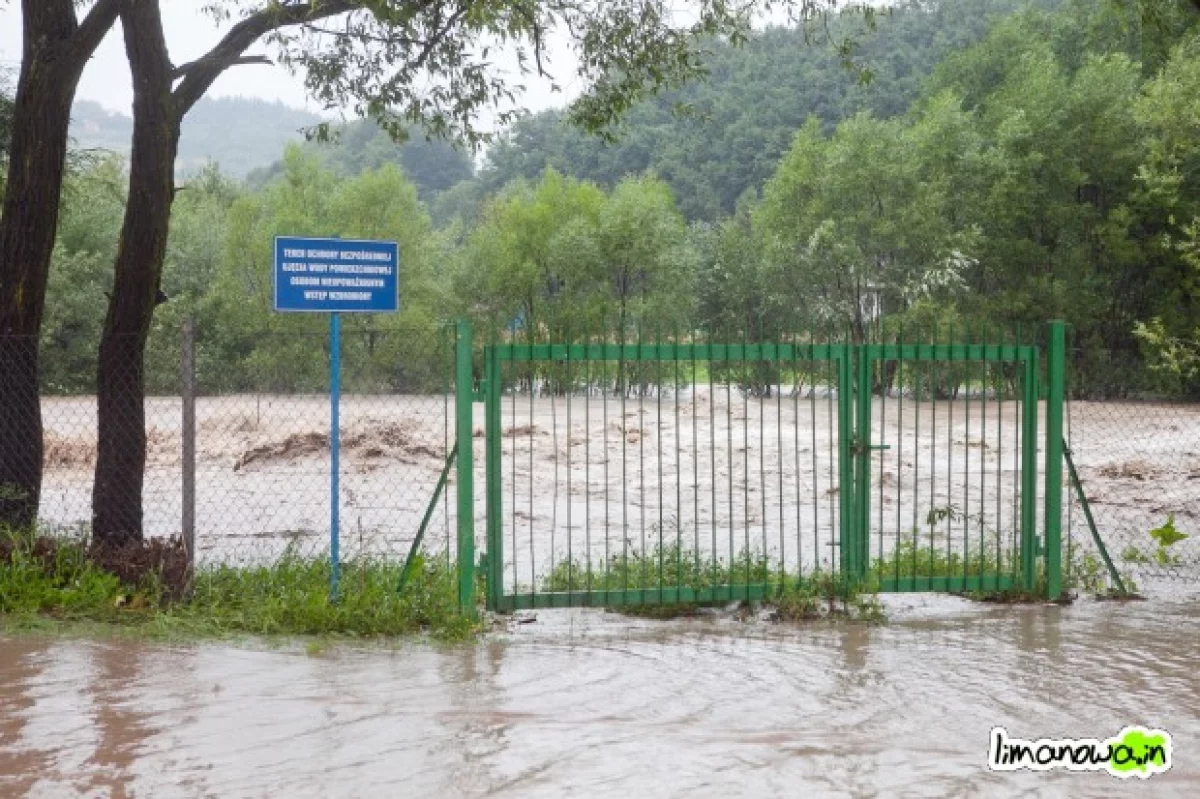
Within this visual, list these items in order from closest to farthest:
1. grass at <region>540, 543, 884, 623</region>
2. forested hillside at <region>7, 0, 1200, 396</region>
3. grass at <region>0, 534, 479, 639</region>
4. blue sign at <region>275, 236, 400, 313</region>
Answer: blue sign at <region>275, 236, 400, 313</region> → grass at <region>0, 534, 479, 639</region> → grass at <region>540, 543, 884, 623</region> → forested hillside at <region>7, 0, 1200, 396</region>

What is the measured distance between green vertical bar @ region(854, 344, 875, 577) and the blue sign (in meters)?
3.40

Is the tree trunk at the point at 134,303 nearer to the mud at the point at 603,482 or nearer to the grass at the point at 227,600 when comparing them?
the grass at the point at 227,600

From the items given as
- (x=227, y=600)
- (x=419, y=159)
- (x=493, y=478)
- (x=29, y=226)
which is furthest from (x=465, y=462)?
(x=419, y=159)

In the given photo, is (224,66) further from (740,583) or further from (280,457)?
(280,457)

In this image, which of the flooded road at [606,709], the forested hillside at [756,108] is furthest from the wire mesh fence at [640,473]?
the forested hillside at [756,108]

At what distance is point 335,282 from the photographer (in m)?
8.73

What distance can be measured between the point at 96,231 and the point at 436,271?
12924 millimetres

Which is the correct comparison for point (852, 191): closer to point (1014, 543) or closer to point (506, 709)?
point (1014, 543)

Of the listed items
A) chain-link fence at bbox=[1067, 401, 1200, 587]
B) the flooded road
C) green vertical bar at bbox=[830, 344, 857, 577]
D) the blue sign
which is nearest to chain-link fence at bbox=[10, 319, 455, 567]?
the blue sign

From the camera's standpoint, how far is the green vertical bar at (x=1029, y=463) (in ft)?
32.0

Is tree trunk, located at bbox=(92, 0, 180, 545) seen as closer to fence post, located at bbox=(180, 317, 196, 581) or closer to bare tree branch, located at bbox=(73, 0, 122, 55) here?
bare tree branch, located at bbox=(73, 0, 122, 55)

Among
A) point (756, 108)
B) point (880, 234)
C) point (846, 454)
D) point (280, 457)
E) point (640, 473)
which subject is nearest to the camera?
point (846, 454)

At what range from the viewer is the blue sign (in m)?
8.56

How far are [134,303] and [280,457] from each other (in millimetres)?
16408
